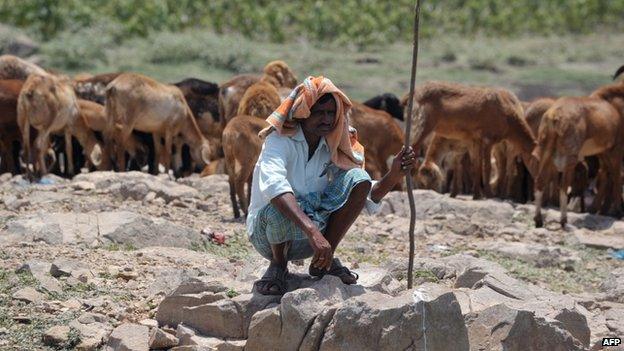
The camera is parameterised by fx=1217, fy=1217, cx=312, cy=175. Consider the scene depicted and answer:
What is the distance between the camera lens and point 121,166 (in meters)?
17.0

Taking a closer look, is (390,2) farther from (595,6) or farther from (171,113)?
(171,113)

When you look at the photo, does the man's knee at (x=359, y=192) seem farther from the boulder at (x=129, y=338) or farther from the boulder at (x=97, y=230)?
the boulder at (x=97, y=230)

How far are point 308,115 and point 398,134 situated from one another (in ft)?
31.6

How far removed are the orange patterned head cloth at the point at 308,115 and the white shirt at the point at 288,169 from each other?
0.06 metres

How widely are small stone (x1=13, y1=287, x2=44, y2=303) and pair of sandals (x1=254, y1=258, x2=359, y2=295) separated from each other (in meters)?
1.52

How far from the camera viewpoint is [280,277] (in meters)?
7.50

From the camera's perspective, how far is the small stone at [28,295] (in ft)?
26.1

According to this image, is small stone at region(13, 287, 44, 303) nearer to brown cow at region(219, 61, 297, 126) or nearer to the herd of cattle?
the herd of cattle

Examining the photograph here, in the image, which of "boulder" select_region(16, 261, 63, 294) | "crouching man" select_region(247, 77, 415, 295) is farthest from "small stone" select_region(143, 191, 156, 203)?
"crouching man" select_region(247, 77, 415, 295)

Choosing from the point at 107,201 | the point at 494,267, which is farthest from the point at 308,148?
the point at 107,201

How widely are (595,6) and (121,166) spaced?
1103 inches

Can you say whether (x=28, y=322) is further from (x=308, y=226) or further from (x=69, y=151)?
(x=69, y=151)

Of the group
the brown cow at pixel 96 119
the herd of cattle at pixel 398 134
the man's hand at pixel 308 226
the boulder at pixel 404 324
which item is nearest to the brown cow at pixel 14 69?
the herd of cattle at pixel 398 134

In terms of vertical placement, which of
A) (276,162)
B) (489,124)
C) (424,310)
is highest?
(276,162)
